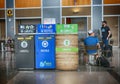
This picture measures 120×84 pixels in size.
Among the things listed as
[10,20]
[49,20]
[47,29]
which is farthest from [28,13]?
[47,29]

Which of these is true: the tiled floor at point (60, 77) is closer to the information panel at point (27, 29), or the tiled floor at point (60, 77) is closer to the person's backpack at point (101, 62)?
the person's backpack at point (101, 62)

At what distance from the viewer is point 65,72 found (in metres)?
9.51

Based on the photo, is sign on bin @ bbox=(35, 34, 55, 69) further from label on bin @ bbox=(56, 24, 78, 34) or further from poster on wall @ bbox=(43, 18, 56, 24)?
poster on wall @ bbox=(43, 18, 56, 24)

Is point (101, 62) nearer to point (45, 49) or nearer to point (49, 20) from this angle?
point (45, 49)

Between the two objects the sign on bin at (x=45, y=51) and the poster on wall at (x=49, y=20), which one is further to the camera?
the poster on wall at (x=49, y=20)

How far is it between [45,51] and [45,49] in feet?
0.25

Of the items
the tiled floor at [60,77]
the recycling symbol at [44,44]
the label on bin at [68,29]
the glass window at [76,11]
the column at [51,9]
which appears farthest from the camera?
the column at [51,9]

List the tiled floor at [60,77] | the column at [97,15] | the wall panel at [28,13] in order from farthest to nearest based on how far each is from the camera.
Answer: the wall panel at [28,13] < the column at [97,15] < the tiled floor at [60,77]

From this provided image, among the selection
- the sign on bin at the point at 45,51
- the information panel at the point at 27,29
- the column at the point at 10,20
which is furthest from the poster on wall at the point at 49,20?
the sign on bin at the point at 45,51

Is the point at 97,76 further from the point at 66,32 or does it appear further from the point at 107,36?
the point at 107,36

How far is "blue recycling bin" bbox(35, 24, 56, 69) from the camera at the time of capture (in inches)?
392

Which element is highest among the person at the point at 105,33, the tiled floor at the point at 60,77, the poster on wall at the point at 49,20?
the poster on wall at the point at 49,20

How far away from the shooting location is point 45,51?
999cm

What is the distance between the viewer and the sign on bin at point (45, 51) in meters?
9.95
